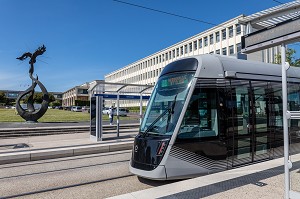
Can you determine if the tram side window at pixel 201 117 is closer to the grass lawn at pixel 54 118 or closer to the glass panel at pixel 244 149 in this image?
the glass panel at pixel 244 149

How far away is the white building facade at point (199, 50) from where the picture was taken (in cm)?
4669

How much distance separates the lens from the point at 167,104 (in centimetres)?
614

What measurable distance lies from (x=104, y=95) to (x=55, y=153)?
480cm

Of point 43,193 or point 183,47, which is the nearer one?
point 43,193

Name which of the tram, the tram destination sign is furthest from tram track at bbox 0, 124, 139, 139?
the tram destination sign

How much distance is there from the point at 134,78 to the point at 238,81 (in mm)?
85405

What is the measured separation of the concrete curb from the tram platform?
21.2 feet

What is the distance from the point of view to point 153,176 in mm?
5520

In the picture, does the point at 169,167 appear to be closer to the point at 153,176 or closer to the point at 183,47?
the point at 153,176

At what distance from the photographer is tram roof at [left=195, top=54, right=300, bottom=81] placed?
20.8 feet

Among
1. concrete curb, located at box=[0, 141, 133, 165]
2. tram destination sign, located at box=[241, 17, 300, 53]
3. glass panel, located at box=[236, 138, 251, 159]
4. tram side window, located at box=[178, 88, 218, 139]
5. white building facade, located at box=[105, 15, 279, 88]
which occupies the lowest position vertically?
concrete curb, located at box=[0, 141, 133, 165]

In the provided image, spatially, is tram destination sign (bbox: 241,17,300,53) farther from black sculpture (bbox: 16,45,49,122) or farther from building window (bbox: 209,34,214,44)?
building window (bbox: 209,34,214,44)

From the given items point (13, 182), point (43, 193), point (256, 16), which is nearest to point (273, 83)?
point (256, 16)

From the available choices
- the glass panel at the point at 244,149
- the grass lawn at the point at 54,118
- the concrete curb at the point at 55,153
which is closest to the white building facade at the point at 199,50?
the concrete curb at the point at 55,153
